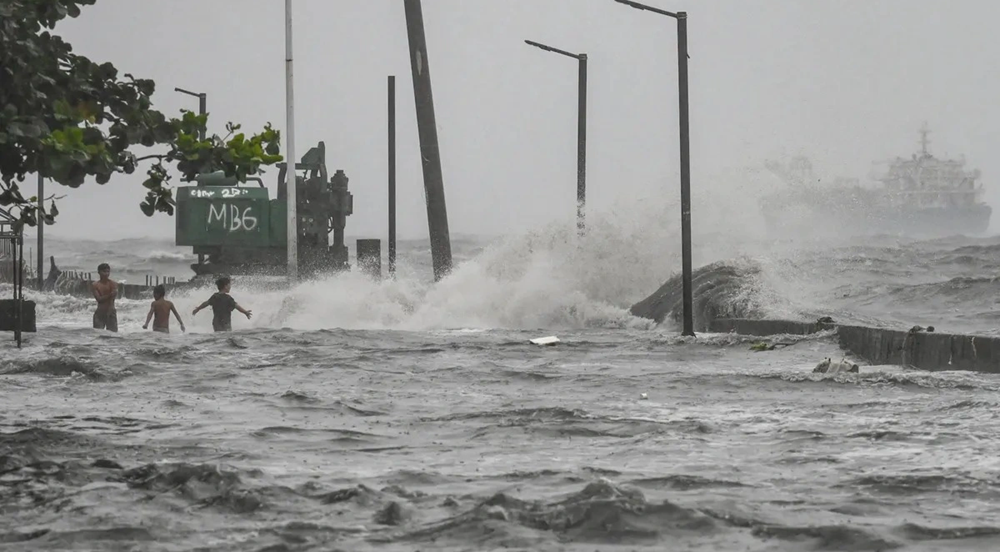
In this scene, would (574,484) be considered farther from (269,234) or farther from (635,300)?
(269,234)

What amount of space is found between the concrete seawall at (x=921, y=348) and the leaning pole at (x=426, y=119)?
46.1ft

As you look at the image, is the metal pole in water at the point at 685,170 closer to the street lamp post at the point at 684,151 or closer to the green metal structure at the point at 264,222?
the street lamp post at the point at 684,151

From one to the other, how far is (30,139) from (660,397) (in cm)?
624

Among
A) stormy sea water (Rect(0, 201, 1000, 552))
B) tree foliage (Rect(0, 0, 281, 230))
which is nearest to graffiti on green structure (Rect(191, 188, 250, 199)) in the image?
stormy sea water (Rect(0, 201, 1000, 552))

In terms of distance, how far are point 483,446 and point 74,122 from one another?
10.9ft

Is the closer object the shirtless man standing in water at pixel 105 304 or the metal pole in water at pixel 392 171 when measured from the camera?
the shirtless man standing in water at pixel 105 304

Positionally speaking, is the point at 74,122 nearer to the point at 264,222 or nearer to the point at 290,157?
the point at 290,157

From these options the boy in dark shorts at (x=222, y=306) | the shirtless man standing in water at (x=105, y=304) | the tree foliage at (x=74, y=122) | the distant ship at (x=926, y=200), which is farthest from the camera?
the distant ship at (x=926, y=200)

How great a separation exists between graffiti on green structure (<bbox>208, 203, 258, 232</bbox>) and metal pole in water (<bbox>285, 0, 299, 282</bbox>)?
3.66 metres

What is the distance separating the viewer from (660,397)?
1423 centimetres

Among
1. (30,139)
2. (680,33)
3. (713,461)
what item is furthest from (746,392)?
(680,33)

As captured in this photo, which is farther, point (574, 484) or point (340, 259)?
point (340, 259)

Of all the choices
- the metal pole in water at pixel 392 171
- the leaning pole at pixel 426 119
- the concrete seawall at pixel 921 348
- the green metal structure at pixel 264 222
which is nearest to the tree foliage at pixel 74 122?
the concrete seawall at pixel 921 348

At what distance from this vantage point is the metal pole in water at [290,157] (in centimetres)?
3438
